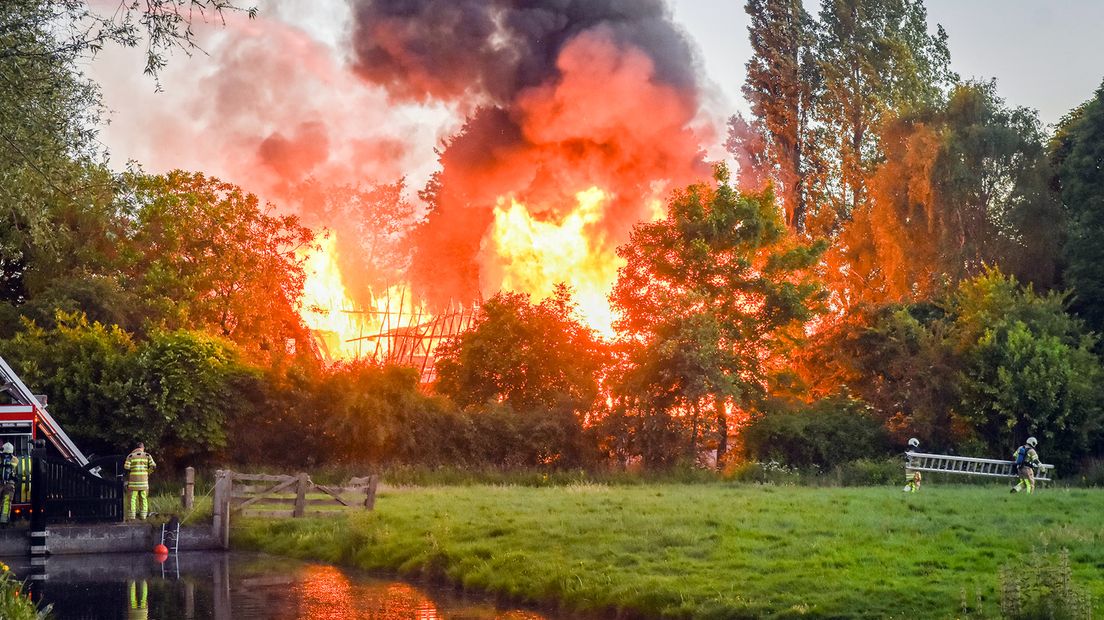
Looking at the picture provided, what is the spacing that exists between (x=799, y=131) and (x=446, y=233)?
2395cm

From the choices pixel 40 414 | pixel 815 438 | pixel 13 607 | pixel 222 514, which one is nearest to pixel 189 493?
pixel 222 514

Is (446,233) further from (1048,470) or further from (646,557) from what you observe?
(646,557)

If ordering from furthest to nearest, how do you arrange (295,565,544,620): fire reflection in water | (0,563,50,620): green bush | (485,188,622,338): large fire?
(485,188,622,338): large fire → (295,565,544,620): fire reflection in water → (0,563,50,620): green bush

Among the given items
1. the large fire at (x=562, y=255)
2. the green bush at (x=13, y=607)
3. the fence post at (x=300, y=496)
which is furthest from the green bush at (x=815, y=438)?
the green bush at (x=13, y=607)

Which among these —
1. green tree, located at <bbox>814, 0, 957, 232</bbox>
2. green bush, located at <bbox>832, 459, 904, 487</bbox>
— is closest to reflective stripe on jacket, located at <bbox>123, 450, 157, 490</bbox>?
green bush, located at <bbox>832, 459, 904, 487</bbox>

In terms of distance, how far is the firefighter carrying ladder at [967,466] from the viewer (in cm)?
5078

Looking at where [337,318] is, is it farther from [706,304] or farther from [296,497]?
[296,497]

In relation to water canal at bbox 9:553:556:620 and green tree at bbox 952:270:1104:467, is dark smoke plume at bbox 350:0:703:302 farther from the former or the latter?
water canal at bbox 9:553:556:620

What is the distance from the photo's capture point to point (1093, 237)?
60.8 metres

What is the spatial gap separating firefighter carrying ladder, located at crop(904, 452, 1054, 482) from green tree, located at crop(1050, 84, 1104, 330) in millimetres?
10430

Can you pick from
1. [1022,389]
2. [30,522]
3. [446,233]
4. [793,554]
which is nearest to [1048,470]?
[1022,389]

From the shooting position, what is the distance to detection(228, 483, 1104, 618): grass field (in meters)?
21.5

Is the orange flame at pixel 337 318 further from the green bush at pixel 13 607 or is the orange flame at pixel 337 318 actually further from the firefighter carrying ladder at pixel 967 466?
the green bush at pixel 13 607

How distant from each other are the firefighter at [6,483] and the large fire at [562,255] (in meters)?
31.3
